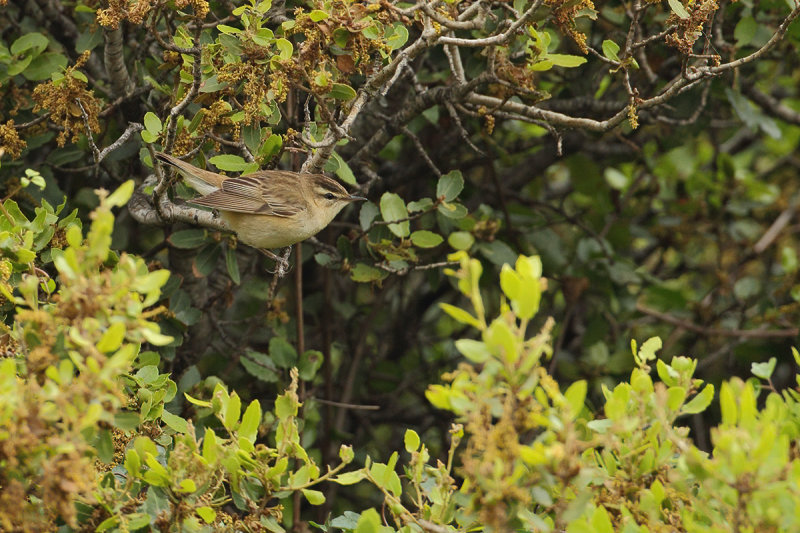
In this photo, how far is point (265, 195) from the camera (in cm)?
408

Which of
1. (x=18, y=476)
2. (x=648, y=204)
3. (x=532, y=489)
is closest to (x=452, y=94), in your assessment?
(x=532, y=489)

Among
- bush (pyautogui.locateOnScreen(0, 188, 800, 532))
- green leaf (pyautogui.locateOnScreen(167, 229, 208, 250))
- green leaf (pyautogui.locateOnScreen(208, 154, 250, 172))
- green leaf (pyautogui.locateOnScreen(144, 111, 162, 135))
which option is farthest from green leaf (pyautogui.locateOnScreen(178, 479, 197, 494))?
green leaf (pyautogui.locateOnScreen(167, 229, 208, 250))

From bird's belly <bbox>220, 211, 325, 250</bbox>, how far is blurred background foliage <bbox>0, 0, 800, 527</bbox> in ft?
0.26

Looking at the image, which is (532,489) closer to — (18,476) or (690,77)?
(18,476)

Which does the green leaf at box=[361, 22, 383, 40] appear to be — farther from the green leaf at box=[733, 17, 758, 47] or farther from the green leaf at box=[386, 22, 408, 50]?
the green leaf at box=[733, 17, 758, 47]

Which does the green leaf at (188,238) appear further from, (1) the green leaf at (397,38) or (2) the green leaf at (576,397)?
(2) the green leaf at (576,397)

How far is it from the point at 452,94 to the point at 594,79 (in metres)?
1.19

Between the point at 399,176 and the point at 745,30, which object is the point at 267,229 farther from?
the point at 745,30

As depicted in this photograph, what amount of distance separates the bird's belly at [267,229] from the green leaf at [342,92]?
96cm

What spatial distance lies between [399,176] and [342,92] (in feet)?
6.45

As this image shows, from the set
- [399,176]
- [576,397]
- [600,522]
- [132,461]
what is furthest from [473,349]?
[399,176]

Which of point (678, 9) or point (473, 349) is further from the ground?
point (678, 9)

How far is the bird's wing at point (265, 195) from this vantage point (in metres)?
3.99

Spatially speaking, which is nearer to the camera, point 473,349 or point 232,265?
point 473,349
